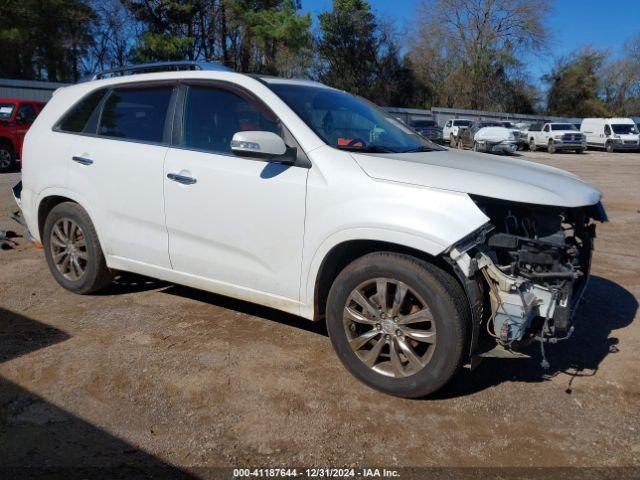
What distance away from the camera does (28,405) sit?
123 inches

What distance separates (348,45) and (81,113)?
43600 mm

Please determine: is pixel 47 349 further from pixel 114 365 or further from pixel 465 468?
pixel 465 468

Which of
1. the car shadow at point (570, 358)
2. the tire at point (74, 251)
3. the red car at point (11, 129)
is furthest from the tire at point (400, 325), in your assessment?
the red car at point (11, 129)

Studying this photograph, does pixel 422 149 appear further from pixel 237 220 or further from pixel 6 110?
pixel 6 110

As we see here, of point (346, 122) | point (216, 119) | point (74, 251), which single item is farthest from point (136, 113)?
point (346, 122)

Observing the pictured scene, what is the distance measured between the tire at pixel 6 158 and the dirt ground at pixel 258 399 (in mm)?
11950

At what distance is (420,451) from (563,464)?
2.23 feet

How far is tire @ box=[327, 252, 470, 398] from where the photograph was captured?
303cm

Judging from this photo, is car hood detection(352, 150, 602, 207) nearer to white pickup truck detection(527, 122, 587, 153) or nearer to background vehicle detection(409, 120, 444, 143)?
background vehicle detection(409, 120, 444, 143)

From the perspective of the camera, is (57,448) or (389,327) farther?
(389,327)

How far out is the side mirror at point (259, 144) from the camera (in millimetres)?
3381

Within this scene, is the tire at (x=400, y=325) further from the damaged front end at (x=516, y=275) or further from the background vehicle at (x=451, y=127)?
the background vehicle at (x=451, y=127)

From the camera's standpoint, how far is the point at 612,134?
34.8 metres

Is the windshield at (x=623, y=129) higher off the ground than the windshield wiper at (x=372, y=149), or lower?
lower
